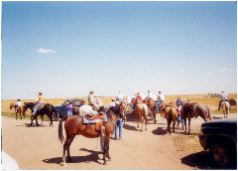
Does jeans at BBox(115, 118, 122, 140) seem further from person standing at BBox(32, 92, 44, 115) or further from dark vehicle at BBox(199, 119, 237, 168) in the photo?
person standing at BBox(32, 92, 44, 115)

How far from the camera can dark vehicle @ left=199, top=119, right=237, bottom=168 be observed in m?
7.92

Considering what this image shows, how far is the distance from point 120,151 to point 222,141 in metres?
4.12

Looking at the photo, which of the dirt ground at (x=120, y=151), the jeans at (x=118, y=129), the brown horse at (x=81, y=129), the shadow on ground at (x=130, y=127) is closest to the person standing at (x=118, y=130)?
the jeans at (x=118, y=129)

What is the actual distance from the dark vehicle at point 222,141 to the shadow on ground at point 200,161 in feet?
0.86

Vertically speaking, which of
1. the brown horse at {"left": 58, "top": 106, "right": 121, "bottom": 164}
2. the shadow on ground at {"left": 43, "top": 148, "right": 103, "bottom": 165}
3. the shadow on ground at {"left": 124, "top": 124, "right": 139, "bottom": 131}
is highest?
the brown horse at {"left": 58, "top": 106, "right": 121, "bottom": 164}

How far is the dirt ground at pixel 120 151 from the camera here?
9109mm

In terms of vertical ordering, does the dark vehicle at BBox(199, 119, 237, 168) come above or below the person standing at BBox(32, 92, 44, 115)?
below

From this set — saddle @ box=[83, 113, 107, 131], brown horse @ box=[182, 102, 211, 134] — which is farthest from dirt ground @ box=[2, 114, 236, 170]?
saddle @ box=[83, 113, 107, 131]

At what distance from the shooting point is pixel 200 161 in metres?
9.20

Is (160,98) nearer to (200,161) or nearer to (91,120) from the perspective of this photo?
(200,161)

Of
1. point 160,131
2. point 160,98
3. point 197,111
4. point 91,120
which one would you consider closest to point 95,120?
point 91,120

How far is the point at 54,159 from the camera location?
32.1 feet

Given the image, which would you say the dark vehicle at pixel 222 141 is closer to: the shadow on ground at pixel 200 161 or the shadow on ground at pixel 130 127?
the shadow on ground at pixel 200 161

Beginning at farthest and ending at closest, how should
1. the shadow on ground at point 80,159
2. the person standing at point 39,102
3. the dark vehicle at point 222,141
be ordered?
the person standing at point 39,102 < the shadow on ground at point 80,159 < the dark vehicle at point 222,141
